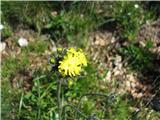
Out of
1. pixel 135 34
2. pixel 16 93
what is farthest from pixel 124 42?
pixel 16 93

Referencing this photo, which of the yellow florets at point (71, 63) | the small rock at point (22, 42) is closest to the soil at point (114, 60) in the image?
the small rock at point (22, 42)

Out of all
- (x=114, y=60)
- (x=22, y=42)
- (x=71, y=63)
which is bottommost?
(x=71, y=63)

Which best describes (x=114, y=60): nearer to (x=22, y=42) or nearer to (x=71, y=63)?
(x=22, y=42)

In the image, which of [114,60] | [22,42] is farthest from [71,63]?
[22,42]

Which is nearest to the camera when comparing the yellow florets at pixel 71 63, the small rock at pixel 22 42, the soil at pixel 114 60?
the yellow florets at pixel 71 63

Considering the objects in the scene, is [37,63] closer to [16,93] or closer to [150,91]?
[16,93]

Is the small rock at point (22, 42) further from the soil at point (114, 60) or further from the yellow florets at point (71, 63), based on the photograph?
the yellow florets at point (71, 63)

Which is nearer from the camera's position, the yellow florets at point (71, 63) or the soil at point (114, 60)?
the yellow florets at point (71, 63)

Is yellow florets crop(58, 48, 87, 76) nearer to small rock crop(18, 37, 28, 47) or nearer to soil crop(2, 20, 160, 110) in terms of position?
A: soil crop(2, 20, 160, 110)
